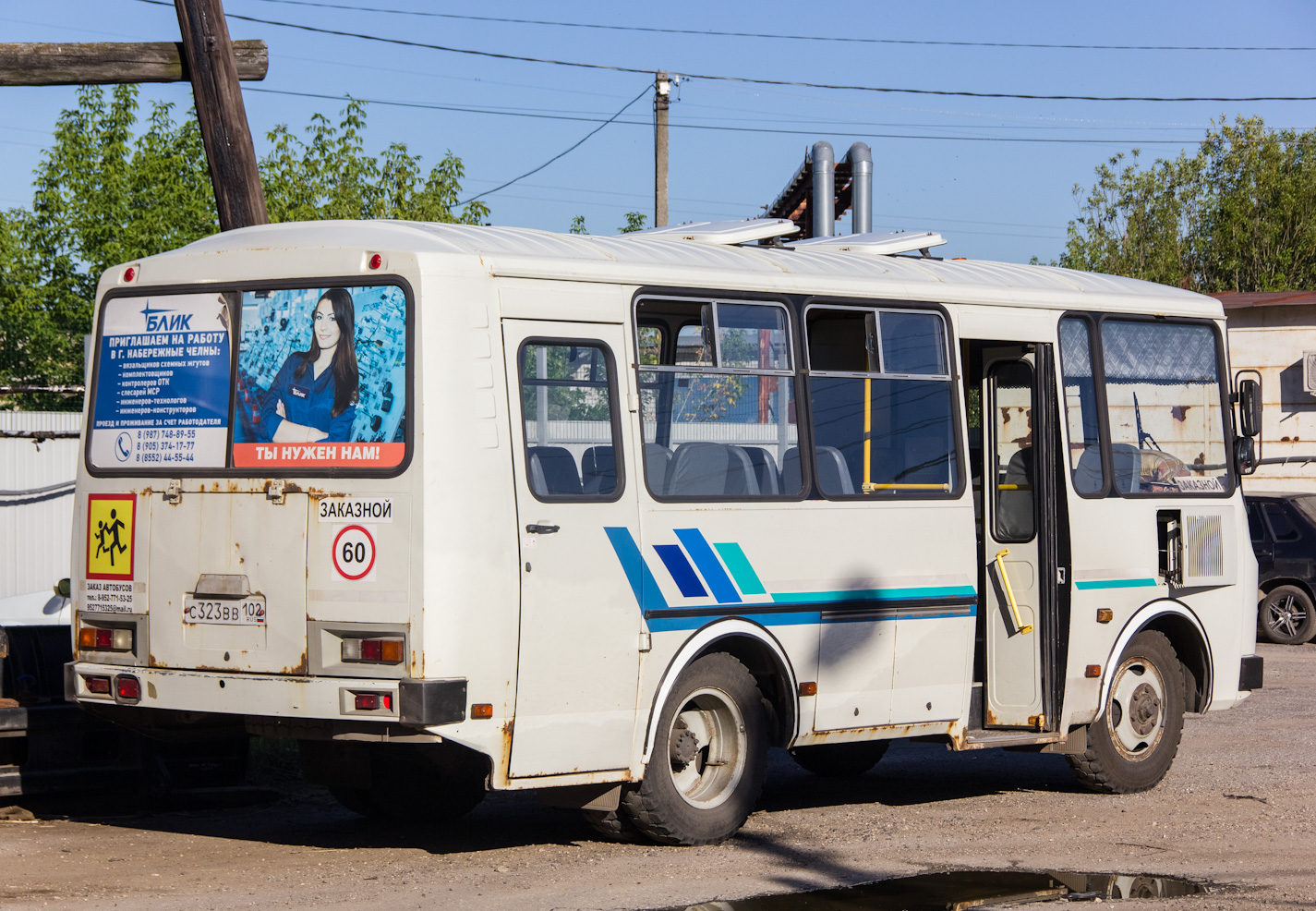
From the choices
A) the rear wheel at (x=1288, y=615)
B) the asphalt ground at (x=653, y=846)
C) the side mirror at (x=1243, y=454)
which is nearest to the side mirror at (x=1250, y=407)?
the side mirror at (x=1243, y=454)

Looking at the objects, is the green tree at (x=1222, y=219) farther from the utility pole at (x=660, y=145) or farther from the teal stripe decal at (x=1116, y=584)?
the teal stripe decal at (x=1116, y=584)

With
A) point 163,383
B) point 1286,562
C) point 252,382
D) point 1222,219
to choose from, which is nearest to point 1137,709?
point 252,382

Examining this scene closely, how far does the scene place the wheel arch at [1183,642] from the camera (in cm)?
984

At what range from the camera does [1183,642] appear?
1044 centimetres

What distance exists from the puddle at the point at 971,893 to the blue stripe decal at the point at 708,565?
4.93 feet

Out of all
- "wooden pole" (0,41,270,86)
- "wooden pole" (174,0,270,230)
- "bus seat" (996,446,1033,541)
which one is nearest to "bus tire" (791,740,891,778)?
"bus seat" (996,446,1033,541)

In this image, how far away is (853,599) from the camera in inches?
333

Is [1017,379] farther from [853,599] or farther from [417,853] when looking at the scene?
[417,853]

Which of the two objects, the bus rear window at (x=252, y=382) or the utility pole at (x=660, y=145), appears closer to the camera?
the bus rear window at (x=252, y=382)

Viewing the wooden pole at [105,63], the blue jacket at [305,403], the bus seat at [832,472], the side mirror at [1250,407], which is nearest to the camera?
the blue jacket at [305,403]

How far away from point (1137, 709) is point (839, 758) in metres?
1.93

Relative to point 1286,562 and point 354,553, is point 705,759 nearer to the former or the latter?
point 354,553

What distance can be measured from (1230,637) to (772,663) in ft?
12.6

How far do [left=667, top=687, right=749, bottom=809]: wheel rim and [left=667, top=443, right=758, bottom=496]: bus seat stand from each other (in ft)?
3.14
